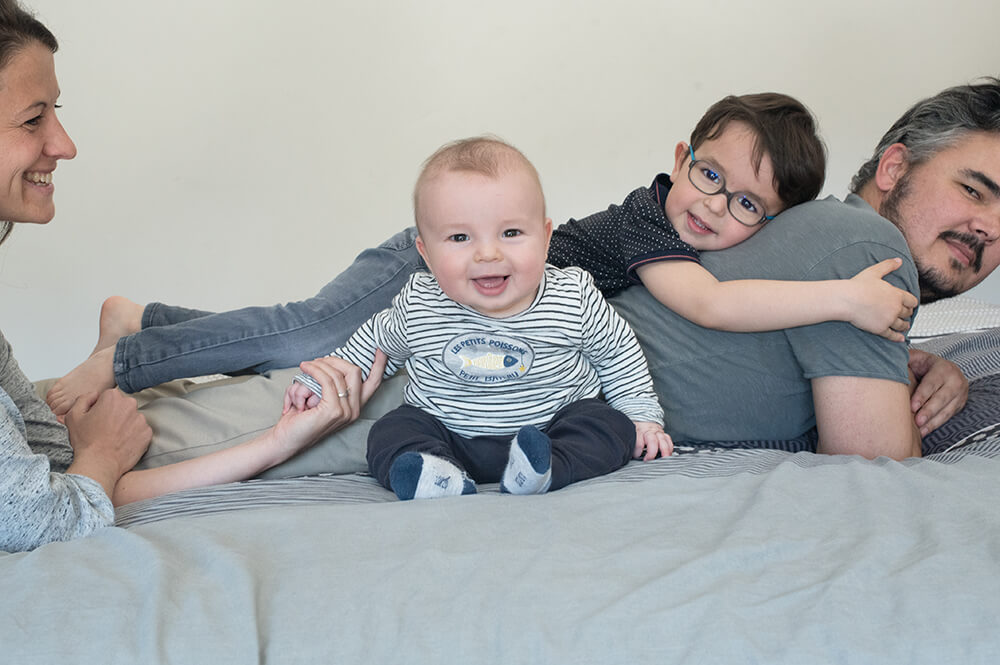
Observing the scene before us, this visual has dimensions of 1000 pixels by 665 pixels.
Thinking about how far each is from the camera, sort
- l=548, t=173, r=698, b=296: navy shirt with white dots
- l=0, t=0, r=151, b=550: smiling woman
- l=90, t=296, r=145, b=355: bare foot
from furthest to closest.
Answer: l=90, t=296, r=145, b=355: bare foot < l=548, t=173, r=698, b=296: navy shirt with white dots < l=0, t=0, r=151, b=550: smiling woman

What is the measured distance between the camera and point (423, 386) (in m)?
1.63

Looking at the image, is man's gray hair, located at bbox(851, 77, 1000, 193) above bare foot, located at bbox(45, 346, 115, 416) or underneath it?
above

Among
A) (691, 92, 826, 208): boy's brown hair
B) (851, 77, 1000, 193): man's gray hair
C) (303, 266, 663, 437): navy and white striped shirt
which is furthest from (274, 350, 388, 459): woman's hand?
(851, 77, 1000, 193): man's gray hair

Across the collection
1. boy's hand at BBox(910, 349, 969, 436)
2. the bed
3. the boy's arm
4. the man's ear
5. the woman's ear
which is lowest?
boy's hand at BBox(910, 349, 969, 436)

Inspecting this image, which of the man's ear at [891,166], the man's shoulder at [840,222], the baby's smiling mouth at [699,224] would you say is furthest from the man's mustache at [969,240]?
the baby's smiling mouth at [699,224]

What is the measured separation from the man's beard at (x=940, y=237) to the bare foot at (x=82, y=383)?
1.60 m

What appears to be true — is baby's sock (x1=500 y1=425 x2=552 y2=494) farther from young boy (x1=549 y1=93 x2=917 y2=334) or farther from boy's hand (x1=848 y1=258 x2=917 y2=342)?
boy's hand (x1=848 y1=258 x2=917 y2=342)

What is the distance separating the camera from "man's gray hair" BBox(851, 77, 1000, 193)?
1.78 metres

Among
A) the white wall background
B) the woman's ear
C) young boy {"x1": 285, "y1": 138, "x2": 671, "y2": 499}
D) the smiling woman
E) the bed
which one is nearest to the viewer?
the bed

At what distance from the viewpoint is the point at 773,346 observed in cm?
163

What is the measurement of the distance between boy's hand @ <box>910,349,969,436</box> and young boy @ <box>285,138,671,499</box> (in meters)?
0.55

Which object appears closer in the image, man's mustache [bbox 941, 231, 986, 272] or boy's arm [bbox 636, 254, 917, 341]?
boy's arm [bbox 636, 254, 917, 341]

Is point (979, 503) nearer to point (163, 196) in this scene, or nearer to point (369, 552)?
point (369, 552)

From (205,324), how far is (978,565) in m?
1.48
